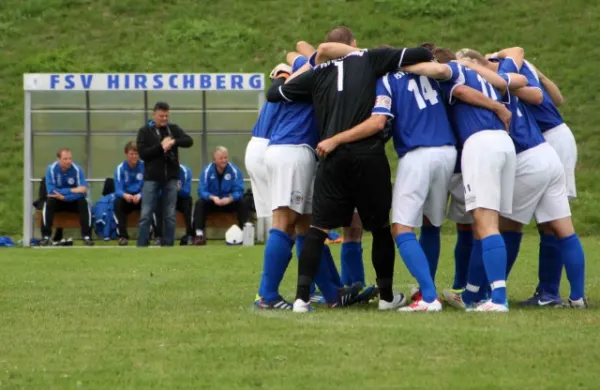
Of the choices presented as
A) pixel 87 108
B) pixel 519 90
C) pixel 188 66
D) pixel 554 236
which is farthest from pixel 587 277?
pixel 188 66

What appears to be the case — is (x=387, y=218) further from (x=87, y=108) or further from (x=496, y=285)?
(x=87, y=108)

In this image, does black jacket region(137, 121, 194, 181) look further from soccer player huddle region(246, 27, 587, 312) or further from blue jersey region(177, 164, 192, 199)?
soccer player huddle region(246, 27, 587, 312)

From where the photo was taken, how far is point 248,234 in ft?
72.2

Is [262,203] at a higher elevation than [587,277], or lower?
higher

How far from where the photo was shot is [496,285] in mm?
9953

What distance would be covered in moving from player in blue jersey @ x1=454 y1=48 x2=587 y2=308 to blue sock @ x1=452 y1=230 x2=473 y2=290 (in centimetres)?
92

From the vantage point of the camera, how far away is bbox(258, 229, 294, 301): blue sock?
1056 cm

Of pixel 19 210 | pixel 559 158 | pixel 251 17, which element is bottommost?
pixel 19 210

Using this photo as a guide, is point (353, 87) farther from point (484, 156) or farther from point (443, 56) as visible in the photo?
point (484, 156)

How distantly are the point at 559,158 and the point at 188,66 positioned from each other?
74.6 ft

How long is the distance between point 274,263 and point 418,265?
1172 millimetres

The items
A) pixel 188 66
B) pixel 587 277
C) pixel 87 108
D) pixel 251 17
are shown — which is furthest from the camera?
pixel 251 17

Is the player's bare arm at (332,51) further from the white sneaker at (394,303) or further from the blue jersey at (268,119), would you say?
the white sneaker at (394,303)

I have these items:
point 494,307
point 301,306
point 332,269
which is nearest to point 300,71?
point 332,269
